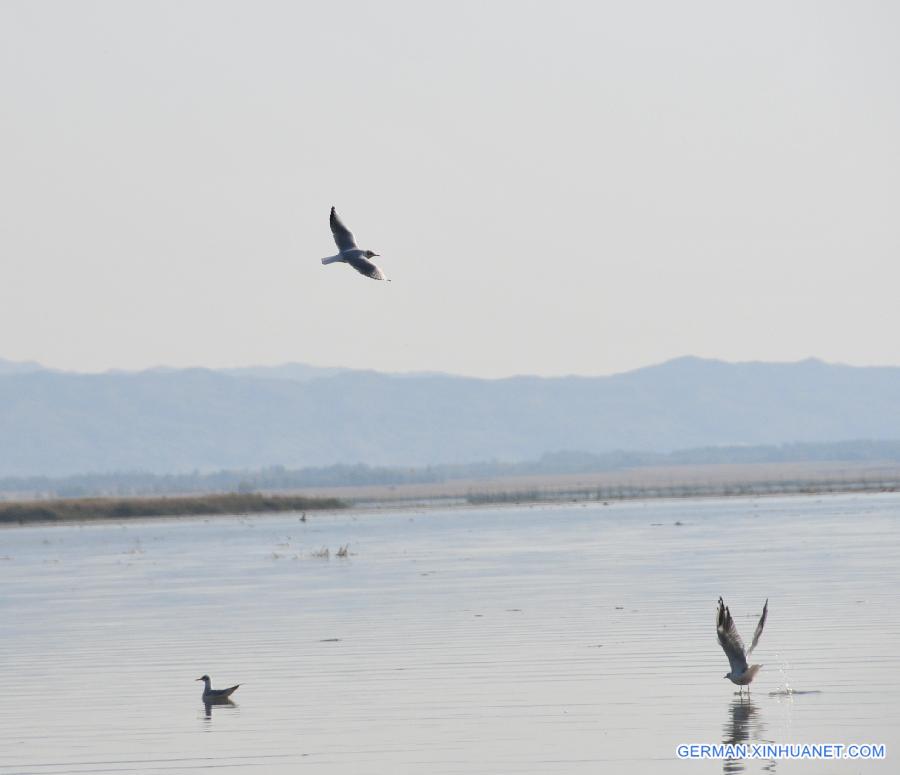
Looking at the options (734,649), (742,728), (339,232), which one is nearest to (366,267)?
(339,232)

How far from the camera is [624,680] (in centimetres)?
2431

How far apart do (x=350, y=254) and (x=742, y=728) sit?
713 centimetres

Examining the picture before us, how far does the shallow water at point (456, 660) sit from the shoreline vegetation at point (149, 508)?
67899 mm

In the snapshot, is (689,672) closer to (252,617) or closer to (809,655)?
(809,655)

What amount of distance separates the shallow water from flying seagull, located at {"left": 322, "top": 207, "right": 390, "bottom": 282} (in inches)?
208

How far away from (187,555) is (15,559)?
747 centimetres

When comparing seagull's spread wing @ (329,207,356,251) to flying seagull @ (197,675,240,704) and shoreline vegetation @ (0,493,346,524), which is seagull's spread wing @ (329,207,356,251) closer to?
flying seagull @ (197,675,240,704)

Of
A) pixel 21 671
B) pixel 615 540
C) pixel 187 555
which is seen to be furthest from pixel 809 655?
pixel 187 555

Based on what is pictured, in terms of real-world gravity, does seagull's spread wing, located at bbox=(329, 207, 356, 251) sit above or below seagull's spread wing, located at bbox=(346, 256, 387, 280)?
above

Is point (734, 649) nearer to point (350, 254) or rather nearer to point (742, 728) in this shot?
point (742, 728)

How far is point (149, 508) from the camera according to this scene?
126 m

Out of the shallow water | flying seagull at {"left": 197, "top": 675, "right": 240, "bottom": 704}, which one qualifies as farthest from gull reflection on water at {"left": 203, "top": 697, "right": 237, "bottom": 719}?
the shallow water

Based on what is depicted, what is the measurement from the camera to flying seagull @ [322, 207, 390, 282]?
21.9 m

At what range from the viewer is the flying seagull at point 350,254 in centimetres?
2188
